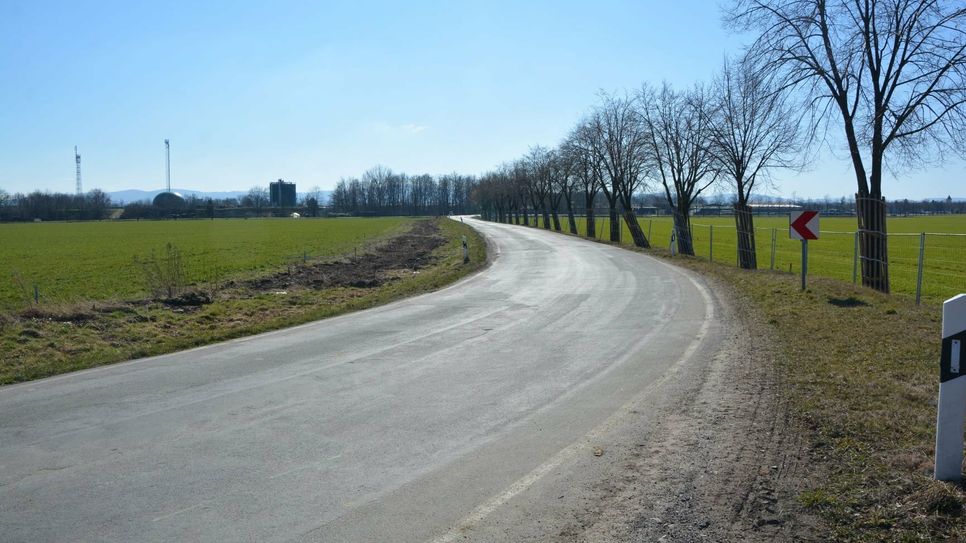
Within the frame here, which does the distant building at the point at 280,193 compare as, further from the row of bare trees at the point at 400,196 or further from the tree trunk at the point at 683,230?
A: the tree trunk at the point at 683,230

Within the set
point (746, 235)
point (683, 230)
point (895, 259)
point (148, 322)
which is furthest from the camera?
point (895, 259)

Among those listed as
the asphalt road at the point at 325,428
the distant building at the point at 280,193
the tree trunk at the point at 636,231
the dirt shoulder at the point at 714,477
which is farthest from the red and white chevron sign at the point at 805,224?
the distant building at the point at 280,193

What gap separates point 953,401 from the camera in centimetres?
473

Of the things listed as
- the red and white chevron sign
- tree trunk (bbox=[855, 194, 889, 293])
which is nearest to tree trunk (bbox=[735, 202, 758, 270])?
tree trunk (bbox=[855, 194, 889, 293])

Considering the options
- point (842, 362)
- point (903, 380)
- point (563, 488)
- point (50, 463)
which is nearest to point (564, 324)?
point (842, 362)

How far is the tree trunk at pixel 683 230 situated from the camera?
32000 mm

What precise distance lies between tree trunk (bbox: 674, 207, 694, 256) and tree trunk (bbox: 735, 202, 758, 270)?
5.75m

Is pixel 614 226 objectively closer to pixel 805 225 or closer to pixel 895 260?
pixel 895 260

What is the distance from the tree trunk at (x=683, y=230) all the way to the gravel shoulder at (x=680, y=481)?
83.4ft

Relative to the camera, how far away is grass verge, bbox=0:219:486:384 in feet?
34.6

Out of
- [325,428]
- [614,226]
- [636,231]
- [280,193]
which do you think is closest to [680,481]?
[325,428]

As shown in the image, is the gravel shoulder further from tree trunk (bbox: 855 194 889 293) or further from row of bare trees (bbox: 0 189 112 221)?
row of bare trees (bbox: 0 189 112 221)

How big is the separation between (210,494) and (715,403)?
15.5ft

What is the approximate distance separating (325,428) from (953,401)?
196 inches
